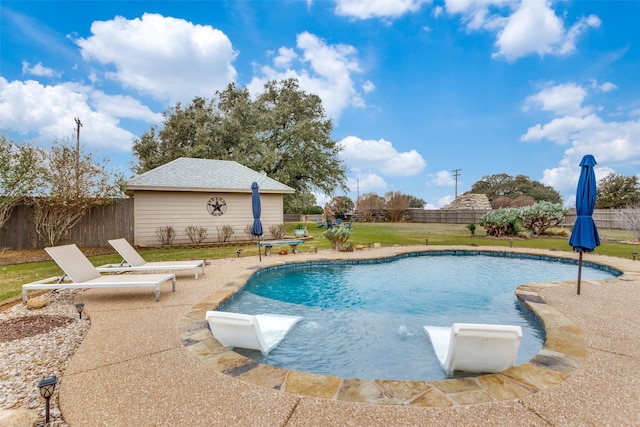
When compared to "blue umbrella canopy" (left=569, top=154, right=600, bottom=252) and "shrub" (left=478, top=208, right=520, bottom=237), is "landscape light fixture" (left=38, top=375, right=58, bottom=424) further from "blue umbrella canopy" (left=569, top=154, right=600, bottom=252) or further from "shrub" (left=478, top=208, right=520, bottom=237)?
"shrub" (left=478, top=208, right=520, bottom=237)

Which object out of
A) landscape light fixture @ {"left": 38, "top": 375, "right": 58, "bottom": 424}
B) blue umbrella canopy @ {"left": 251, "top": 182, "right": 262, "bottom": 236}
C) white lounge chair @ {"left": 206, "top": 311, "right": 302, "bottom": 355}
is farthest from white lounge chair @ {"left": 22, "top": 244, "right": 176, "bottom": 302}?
blue umbrella canopy @ {"left": 251, "top": 182, "right": 262, "bottom": 236}

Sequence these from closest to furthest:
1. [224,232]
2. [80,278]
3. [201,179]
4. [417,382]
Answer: [417,382]
[80,278]
[224,232]
[201,179]

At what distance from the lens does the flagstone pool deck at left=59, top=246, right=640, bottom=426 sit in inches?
83.3

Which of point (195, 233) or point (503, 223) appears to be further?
point (503, 223)

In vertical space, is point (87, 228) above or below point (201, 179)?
below

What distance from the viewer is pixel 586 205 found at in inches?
205

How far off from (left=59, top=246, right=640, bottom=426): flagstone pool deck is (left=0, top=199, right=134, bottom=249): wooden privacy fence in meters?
10.3

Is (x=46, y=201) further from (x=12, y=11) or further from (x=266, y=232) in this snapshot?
(x=266, y=232)

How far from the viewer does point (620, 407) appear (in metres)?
2.24

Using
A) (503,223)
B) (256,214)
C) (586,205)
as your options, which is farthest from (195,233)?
(503,223)

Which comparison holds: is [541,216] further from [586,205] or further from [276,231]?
[276,231]

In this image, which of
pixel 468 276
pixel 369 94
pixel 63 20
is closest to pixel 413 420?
pixel 468 276

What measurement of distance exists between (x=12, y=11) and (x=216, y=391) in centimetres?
1237

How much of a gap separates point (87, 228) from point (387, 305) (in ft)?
40.8
